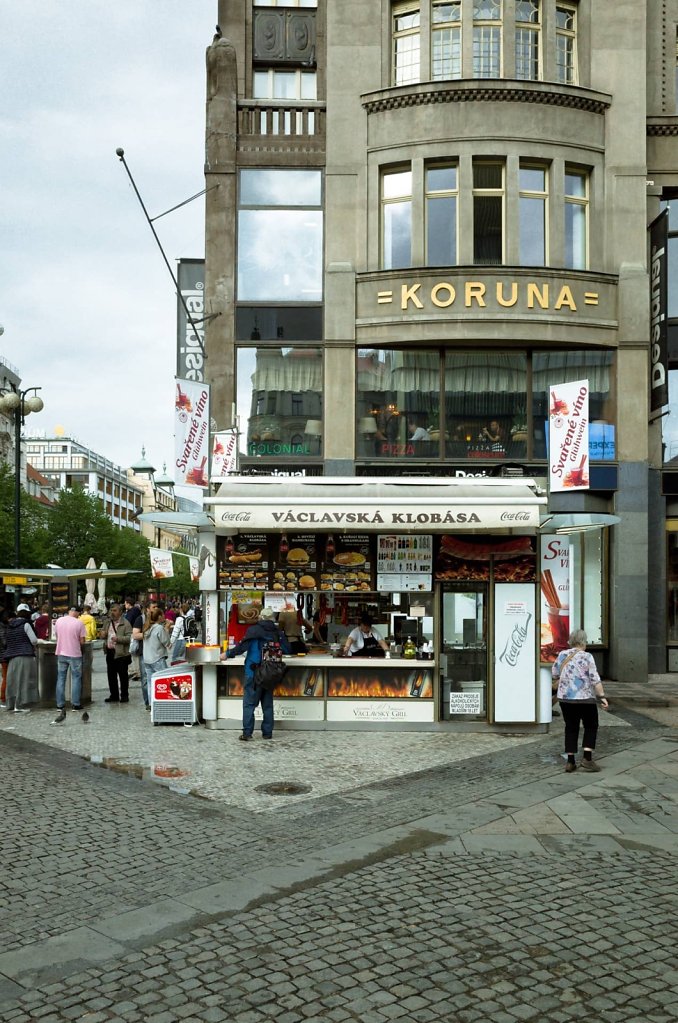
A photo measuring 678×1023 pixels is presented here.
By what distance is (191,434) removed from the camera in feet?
58.5

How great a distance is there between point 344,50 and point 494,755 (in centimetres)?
1705

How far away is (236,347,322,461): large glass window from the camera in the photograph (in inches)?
877

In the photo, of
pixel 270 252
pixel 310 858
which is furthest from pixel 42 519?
pixel 310 858

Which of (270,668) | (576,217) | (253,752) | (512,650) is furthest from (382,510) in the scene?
(576,217)

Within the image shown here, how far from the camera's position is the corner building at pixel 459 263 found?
21531 millimetres

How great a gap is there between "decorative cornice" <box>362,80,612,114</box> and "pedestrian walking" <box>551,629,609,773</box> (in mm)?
14534

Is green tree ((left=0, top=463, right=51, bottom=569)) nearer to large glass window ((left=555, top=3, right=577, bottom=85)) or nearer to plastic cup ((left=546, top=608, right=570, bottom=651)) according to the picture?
large glass window ((left=555, top=3, right=577, bottom=85))

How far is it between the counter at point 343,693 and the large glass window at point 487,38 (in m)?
14.5

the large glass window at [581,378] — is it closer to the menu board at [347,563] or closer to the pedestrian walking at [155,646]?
the menu board at [347,563]

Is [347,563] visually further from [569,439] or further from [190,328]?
[190,328]

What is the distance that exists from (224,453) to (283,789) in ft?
40.3

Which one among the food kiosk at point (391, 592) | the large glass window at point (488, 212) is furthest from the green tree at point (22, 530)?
the food kiosk at point (391, 592)

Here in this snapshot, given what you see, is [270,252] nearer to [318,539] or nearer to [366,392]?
[366,392]

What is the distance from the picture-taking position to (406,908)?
6684 mm
